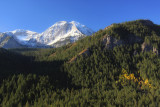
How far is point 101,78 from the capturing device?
11606cm

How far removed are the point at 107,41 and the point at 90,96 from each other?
110 m

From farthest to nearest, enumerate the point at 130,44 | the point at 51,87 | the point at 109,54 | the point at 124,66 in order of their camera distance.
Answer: the point at 130,44 < the point at 109,54 < the point at 124,66 < the point at 51,87

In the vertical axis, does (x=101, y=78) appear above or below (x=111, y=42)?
below

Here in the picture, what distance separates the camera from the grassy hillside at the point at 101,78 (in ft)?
265

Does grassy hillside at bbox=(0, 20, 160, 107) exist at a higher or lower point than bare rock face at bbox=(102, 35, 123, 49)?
lower

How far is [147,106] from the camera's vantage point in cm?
7219

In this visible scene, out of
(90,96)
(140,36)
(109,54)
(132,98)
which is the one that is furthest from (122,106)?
(140,36)

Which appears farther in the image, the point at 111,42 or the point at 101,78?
the point at 111,42

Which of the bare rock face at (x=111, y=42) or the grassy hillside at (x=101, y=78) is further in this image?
the bare rock face at (x=111, y=42)

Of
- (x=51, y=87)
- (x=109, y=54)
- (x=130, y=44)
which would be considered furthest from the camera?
(x=130, y=44)

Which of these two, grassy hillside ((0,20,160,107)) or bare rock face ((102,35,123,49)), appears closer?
grassy hillside ((0,20,160,107))

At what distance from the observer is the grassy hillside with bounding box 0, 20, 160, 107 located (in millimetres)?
80838

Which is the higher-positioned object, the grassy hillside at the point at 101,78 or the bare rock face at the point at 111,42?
the bare rock face at the point at 111,42

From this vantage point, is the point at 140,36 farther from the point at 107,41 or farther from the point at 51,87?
the point at 51,87
